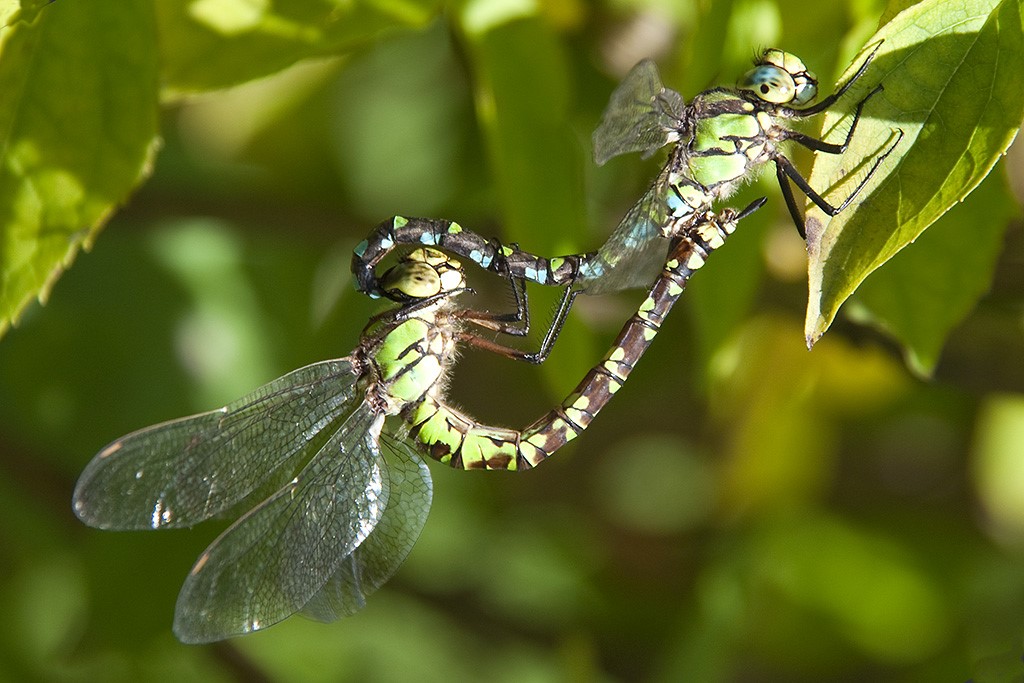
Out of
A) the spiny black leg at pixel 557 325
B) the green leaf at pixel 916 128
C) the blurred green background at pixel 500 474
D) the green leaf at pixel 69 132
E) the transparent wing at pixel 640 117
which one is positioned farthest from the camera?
the blurred green background at pixel 500 474

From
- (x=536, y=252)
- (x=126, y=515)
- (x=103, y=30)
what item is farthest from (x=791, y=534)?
(x=103, y=30)

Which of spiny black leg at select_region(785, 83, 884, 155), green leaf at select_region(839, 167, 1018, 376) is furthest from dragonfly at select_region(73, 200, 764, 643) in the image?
spiny black leg at select_region(785, 83, 884, 155)

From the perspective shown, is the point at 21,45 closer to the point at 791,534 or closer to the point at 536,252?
the point at 536,252

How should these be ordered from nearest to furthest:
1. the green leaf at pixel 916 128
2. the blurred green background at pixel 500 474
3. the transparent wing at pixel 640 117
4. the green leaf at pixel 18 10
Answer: the green leaf at pixel 916 128 → the green leaf at pixel 18 10 → the transparent wing at pixel 640 117 → the blurred green background at pixel 500 474

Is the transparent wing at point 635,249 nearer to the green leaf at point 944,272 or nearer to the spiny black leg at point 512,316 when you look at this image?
the spiny black leg at point 512,316

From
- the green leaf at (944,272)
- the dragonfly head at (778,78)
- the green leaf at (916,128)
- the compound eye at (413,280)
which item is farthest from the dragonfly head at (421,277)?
the green leaf at (916,128)

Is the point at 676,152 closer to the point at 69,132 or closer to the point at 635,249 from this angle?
the point at 635,249
